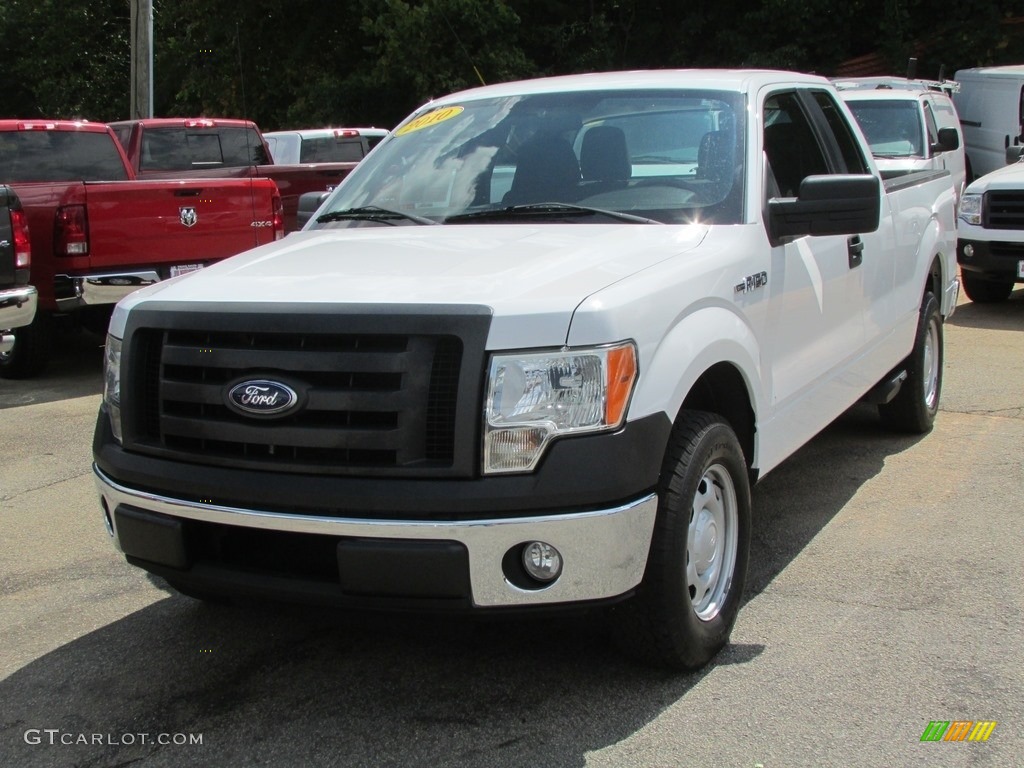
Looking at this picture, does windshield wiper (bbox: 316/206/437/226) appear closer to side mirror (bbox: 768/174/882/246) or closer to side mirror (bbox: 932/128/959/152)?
side mirror (bbox: 768/174/882/246)

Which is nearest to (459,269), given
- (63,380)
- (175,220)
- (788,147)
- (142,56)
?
(788,147)

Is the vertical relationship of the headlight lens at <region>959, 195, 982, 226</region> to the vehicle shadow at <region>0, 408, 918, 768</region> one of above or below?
above

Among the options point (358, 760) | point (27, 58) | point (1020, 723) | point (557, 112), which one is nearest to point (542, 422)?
point (358, 760)

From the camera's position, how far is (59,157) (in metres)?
10.4

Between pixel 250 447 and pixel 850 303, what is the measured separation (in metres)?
2.77

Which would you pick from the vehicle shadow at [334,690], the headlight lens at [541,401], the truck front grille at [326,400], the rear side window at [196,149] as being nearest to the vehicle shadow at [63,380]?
the rear side window at [196,149]

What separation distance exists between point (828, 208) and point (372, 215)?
1.64 metres

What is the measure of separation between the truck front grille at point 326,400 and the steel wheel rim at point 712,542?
0.85m

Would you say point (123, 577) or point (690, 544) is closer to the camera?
point (690, 544)

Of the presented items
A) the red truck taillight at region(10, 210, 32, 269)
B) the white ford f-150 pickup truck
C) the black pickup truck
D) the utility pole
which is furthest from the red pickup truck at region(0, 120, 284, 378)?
the utility pole

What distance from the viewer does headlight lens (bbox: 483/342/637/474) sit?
3.12 meters

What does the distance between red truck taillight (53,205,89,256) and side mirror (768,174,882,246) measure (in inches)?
233

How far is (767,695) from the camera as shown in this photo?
353 centimetres

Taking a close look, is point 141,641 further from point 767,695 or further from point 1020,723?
point 1020,723
